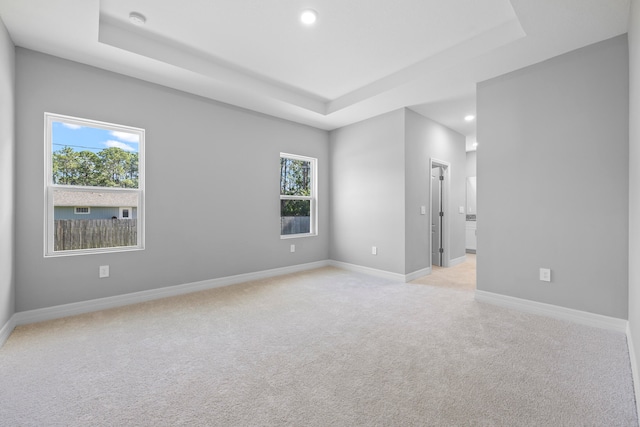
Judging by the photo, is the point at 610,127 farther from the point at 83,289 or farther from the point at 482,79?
the point at 83,289

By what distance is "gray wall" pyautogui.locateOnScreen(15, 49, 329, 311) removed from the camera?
2.85 m

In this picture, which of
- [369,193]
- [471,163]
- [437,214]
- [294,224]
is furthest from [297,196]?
[471,163]

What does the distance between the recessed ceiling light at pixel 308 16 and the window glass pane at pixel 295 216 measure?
2.88 m

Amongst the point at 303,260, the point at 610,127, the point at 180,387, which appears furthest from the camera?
the point at 303,260

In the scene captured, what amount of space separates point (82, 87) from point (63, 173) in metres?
0.94

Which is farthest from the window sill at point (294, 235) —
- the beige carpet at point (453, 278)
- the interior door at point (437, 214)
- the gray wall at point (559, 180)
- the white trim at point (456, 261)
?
the gray wall at point (559, 180)

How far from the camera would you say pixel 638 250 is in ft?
6.07

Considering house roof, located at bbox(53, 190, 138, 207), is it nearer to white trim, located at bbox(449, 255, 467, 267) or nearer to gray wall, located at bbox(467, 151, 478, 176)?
white trim, located at bbox(449, 255, 467, 267)

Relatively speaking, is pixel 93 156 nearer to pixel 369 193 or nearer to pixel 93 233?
pixel 93 233

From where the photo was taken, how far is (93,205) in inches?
127

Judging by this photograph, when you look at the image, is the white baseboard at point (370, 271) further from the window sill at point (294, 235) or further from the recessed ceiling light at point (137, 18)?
the recessed ceiling light at point (137, 18)

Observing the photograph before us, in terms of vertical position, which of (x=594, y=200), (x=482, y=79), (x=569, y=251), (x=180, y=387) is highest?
(x=482, y=79)

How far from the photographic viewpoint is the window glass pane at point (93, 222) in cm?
306

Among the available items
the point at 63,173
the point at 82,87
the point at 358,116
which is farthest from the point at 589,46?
the point at 63,173
